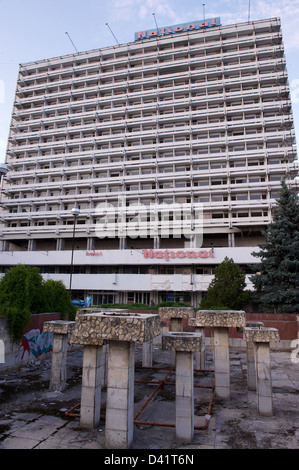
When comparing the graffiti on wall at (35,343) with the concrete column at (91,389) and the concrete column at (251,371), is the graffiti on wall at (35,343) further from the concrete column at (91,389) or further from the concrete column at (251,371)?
the concrete column at (251,371)

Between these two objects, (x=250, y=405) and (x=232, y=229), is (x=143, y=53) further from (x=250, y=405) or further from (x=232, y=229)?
(x=250, y=405)

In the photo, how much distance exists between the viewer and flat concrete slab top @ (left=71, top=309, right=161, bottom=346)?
20.4 feet

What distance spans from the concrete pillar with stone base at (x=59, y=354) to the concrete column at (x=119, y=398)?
15.4 feet

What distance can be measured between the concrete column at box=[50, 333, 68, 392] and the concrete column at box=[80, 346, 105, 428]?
325cm

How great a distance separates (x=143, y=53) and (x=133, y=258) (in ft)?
120

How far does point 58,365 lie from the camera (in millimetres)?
10648

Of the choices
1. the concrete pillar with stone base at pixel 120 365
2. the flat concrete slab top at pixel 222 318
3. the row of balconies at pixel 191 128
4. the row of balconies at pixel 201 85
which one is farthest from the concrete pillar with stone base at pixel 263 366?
the row of balconies at pixel 201 85

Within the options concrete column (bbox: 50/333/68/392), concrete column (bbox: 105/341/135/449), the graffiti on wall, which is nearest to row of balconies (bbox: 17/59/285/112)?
the graffiti on wall

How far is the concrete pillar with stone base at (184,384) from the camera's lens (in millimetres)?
6687

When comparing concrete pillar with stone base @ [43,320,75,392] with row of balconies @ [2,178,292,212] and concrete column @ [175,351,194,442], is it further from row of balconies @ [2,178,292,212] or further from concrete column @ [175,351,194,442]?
row of balconies @ [2,178,292,212]

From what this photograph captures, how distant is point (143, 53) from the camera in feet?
166

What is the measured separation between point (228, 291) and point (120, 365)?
A: 64.3ft

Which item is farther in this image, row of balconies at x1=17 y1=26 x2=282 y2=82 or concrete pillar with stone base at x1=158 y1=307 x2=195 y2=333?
row of balconies at x1=17 y1=26 x2=282 y2=82

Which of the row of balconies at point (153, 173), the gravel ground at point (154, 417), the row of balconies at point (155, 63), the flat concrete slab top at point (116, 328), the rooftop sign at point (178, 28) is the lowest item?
the gravel ground at point (154, 417)
